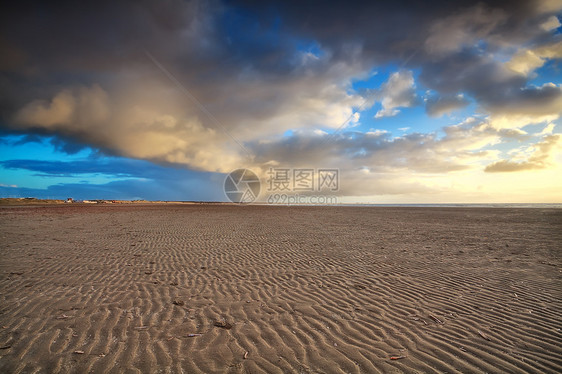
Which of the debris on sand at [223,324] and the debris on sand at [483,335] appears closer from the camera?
the debris on sand at [483,335]

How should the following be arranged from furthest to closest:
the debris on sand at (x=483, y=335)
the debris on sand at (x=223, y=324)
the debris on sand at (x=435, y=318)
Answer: the debris on sand at (x=435, y=318) → the debris on sand at (x=223, y=324) → the debris on sand at (x=483, y=335)

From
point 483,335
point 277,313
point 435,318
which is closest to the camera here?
A: point 483,335

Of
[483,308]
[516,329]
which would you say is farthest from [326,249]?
[516,329]

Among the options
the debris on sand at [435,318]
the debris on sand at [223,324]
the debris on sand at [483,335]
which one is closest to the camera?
the debris on sand at [483,335]

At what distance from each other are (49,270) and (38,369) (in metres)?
5.94

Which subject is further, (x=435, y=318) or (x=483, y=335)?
(x=435, y=318)

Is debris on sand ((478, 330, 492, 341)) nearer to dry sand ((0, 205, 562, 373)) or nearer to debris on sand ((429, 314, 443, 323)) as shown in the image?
dry sand ((0, 205, 562, 373))

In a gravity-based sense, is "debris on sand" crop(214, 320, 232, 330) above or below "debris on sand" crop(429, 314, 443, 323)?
above

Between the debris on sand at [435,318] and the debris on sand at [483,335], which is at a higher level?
the debris on sand at [435,318]

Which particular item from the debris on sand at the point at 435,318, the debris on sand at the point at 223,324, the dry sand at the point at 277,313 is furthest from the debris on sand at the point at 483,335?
the debris on sand at the point at 223,324

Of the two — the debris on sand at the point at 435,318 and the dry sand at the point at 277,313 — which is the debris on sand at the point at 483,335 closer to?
the dry sand at the point at 277,313

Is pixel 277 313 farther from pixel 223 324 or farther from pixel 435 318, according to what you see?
pixel 435 318

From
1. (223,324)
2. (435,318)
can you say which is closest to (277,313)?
(223,324)

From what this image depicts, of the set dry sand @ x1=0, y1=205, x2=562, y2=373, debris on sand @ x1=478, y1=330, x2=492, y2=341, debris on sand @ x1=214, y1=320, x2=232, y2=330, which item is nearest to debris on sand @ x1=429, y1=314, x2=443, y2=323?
dry sand @ x1=0, y1=205, x2=562, y2=373
